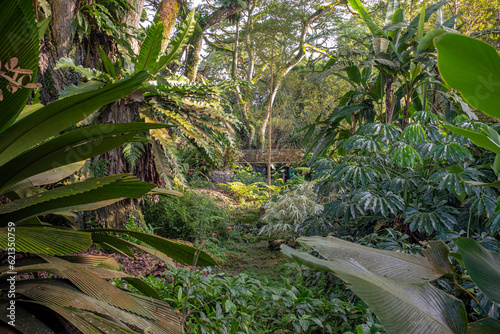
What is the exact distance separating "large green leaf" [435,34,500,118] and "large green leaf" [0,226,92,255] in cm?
82

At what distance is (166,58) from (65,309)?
2334 millimetres

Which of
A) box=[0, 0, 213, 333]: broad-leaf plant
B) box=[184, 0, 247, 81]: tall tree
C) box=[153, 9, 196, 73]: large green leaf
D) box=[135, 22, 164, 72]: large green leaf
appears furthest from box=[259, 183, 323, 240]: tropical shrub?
box=[184, 0, 247, 81]: tall tree

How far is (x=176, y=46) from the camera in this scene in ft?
8.80

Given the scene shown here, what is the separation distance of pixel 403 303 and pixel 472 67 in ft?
1.51

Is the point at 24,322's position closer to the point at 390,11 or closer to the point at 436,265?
the point at 436,265

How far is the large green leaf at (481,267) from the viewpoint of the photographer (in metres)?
0.57

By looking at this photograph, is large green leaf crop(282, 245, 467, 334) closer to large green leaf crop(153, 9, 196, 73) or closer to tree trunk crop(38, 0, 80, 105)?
large green leaf crop(153, 9, 196, 73)

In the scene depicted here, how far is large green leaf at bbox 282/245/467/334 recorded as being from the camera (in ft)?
1.32

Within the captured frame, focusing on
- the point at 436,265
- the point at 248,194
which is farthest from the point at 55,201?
the point at 248,194

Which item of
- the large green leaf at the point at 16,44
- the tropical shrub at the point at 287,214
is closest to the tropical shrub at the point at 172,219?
the tropical shrub at the point at 287,214

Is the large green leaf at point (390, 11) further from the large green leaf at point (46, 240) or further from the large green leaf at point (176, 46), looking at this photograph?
the large green leaf at point (46, 240)

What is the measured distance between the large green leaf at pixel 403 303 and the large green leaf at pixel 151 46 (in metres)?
2.27

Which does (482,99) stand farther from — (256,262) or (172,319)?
(256,262)

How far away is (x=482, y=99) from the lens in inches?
24.7
